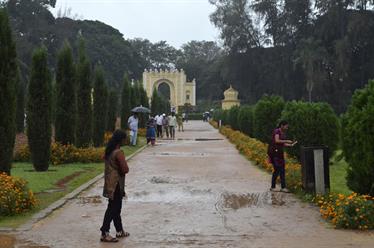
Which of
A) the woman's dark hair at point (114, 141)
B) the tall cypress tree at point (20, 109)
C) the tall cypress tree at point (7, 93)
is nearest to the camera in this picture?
the woman's dark hair at point (114, 141)

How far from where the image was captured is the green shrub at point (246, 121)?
24.7 metres

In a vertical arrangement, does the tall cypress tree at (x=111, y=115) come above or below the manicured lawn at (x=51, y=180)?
above

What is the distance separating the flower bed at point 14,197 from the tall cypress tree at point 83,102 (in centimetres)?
929

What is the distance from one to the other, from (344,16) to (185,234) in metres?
44.4

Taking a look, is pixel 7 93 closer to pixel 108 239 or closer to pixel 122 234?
pixel 122 234

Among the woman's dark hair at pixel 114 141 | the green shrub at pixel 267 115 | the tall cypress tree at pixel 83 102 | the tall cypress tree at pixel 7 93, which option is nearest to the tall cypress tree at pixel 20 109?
the tall cypress tree at pixel 83 102

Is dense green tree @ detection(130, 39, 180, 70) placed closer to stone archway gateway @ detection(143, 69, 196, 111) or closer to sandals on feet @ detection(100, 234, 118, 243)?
stone archway gateway @ detection(143, 69, 196, 111)

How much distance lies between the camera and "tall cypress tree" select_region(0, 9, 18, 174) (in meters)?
9.38

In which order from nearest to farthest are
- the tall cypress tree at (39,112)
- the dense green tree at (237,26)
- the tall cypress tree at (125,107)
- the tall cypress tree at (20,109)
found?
the tall cypress tree at (39,112)
the tall cypress tree at (20,109)
the tall cypress tree at (125,107)
the dense green tree at (237,26)

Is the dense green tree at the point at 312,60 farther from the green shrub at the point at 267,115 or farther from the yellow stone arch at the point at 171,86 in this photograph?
the yellow stone arch at the point at 171,86

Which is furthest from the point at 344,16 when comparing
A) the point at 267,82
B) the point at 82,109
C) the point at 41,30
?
the point at 82,109

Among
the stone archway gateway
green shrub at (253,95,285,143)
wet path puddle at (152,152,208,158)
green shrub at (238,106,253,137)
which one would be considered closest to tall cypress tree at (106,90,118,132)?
green shrub at (238,106,253,137)

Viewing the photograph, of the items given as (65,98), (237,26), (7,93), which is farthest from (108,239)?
(237,26)

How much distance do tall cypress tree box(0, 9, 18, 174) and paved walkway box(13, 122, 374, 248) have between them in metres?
1.60
